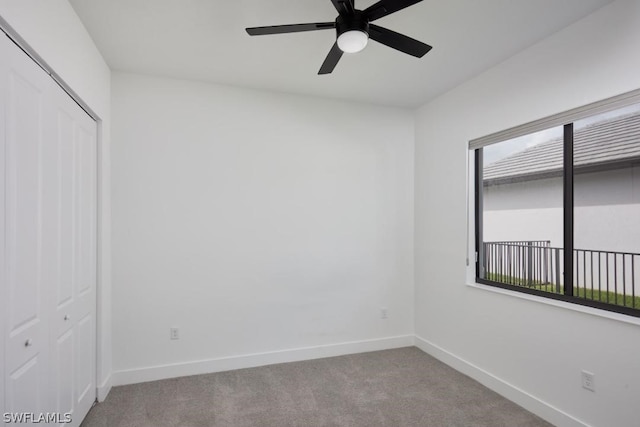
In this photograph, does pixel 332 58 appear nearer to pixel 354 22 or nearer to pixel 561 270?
pixel 354 22

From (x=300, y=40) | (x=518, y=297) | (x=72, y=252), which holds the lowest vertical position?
(x=518, y=297)

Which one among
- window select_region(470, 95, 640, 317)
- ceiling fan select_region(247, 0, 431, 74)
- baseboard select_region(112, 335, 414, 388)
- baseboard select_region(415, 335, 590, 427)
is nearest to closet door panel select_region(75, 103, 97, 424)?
baseboard select_region(112, 335, 414, 388)

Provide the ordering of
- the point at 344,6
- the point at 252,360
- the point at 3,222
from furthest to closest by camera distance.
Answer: the point at 252,360 → the point at 344,6 → the point at 3,222

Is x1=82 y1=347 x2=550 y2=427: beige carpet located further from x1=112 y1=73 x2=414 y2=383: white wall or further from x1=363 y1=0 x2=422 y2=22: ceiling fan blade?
x1=363 y1=0 x2=422 y2=22: ceiling fan blade

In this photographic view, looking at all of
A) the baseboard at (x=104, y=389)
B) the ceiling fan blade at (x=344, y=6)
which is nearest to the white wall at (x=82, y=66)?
the baseboard at (x=104, y=389)

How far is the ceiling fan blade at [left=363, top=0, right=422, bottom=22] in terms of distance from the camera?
1.61 m

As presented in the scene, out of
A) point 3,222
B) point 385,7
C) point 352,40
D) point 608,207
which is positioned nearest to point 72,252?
point 3,222

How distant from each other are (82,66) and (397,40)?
2048 mm

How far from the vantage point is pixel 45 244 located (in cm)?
180

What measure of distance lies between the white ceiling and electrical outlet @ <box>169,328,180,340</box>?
2276mm

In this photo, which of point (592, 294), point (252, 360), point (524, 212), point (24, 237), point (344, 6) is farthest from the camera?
point (252, 360)

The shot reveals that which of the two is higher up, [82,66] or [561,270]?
[82,66]

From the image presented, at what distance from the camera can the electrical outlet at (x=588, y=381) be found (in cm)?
214

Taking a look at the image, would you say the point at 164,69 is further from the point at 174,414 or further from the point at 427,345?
the point at 427,345
